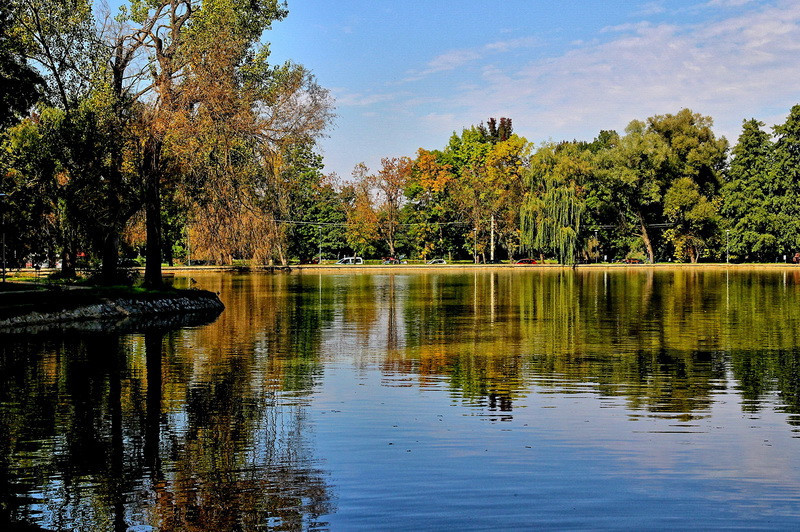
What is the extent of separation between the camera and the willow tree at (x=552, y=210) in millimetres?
97188

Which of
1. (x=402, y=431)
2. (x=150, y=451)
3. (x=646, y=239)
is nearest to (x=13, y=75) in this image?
(x=150, y=451)

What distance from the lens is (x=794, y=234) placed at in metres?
100

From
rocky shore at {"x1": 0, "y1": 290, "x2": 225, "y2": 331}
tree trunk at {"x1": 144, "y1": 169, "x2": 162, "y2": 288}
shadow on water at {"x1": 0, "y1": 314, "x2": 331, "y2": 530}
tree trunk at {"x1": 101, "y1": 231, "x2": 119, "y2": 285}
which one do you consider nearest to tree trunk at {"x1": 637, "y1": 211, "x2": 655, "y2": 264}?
rocky shore at {"x1": 0, "y1": 290, "x2": 225, "y2": 331}

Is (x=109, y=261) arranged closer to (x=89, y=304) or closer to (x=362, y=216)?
(x=89, y=304)

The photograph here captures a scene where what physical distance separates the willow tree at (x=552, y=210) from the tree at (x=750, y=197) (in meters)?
21.3

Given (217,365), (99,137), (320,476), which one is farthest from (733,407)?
(99,137)

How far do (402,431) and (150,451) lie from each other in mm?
3683

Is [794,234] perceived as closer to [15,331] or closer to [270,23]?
[270,23]

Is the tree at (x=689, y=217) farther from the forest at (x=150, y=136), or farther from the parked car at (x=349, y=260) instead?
the forest at (x=150, y=136)

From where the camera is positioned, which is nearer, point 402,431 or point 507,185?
point 402,431

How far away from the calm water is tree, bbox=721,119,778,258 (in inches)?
3281

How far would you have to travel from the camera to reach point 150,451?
36.2 feet

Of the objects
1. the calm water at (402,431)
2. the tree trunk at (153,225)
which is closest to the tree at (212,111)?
the tree trunk at (153,225)

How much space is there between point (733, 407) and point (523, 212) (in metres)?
85.2
